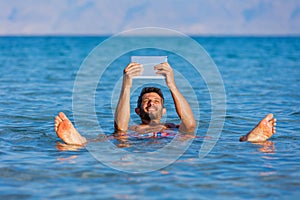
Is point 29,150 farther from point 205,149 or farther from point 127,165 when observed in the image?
point 205,149

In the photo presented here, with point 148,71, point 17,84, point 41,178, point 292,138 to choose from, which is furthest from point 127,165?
point 17,84

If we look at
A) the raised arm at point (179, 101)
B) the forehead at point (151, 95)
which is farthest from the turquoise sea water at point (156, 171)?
the forehead at point (151, 95)

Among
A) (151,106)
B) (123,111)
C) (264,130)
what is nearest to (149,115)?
(151,106)

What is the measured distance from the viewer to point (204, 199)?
19.0 ft

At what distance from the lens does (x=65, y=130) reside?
7652 millimetres

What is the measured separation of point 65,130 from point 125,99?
3.38 feet

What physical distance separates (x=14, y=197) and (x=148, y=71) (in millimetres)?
2991

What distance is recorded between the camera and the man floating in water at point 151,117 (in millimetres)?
7807

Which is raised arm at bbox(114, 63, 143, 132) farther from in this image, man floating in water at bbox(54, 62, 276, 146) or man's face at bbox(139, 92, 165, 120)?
man's face at bbox(139, 92, 165, 120)

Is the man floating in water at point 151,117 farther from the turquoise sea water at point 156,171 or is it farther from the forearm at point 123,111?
the turquoise sea water at point 156,171

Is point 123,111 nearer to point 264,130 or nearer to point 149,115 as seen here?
point 149,115

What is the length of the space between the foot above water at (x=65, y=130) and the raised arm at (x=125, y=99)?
0.73 m

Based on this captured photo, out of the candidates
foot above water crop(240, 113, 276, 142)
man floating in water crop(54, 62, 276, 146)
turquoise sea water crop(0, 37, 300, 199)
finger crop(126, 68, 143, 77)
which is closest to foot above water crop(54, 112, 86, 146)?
man floating in water crop(54, 62, 276, 146)

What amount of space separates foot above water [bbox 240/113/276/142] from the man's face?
4.65 feet
